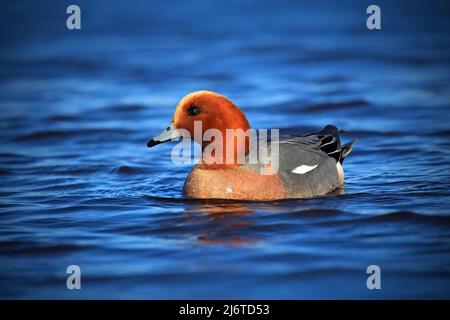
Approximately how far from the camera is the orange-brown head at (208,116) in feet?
25.4

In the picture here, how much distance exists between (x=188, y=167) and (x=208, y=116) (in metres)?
2.36

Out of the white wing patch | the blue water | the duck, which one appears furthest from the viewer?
the white wing patch

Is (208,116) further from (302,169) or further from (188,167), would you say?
(188,167)

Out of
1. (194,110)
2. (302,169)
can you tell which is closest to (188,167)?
(194,110)

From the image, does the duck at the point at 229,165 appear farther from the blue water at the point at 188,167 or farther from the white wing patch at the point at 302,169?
the blue water at the point at 188,167

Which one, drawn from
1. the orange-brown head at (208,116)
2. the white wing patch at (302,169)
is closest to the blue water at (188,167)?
the white wing patch at (302,169)

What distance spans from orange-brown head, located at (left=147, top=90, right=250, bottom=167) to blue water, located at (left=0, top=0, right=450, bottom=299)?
2.37ft

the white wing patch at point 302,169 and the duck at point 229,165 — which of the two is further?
the white wing patch at point 302,169

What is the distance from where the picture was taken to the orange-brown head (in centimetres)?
775

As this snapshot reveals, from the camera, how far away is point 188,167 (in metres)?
10.0

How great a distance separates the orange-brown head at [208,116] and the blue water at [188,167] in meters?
0.72

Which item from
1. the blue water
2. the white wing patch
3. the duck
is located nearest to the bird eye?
the duck

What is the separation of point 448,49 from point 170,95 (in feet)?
20.3

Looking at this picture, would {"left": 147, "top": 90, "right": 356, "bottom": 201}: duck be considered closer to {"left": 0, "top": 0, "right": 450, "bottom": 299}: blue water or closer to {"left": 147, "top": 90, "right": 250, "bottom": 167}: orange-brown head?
{"left": 147, "top": 90, "right": 250, "bottom": 167}: orange-brown head
